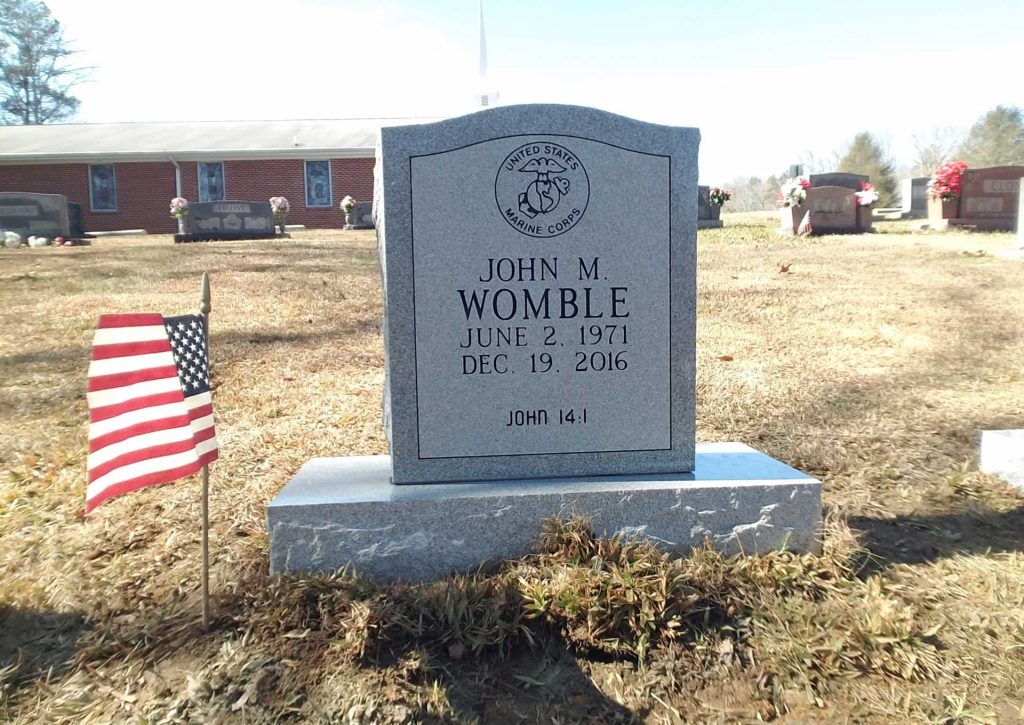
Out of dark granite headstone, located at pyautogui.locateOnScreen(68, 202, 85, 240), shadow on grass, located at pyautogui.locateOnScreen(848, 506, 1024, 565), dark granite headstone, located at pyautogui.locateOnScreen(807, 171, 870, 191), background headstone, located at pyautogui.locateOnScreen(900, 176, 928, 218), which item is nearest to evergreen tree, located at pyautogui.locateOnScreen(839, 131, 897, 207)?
background headstone, located at pyautogui.locateOnScreen(900, 176, 928, 218)

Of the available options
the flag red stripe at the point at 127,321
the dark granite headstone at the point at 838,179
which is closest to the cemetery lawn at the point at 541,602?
the flag red stripe at the point at 127,321

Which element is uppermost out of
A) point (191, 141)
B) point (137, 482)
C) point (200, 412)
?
point (191, 141)

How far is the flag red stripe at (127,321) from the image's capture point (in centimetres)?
261

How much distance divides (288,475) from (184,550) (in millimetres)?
822

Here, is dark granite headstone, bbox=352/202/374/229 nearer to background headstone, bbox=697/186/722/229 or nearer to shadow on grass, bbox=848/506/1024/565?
background headstone, bbox=697/186/722/229

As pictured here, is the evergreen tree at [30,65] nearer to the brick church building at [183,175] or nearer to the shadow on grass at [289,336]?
the brick church building at [183,175]

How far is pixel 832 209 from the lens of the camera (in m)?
18.2

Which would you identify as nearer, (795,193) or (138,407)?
(138,407)

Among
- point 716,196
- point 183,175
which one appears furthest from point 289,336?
point 183,175

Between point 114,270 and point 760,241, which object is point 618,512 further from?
point 760,241

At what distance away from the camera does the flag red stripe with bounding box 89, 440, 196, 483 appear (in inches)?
102

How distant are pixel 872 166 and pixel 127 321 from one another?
40291 mm

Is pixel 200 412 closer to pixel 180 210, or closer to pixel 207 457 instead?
pixel 207 457

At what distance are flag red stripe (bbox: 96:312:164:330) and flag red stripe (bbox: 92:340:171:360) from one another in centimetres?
6
